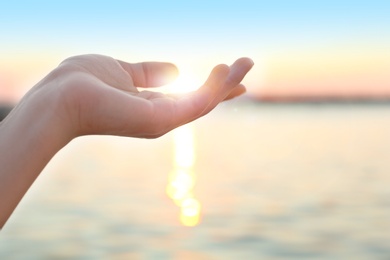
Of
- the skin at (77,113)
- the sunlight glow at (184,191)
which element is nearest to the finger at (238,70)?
the skin at (77,113)

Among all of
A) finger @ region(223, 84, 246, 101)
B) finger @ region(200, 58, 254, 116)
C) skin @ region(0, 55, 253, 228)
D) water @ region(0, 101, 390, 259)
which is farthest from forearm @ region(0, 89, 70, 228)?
water @ region(0, 101, 390, 259)

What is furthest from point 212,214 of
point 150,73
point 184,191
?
point 150,73

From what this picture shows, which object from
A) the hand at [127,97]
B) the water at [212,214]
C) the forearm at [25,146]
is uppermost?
the hand at [127,97]

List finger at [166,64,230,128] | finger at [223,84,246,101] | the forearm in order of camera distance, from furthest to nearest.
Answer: finger at [223,84,246,101] → finger at [166,64,230,128] → the forearm

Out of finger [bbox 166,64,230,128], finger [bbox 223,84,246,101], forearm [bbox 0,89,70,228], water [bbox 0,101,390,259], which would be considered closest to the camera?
forearm [bbox 0,89,70,228]

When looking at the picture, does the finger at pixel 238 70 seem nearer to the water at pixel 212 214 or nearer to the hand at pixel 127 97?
the hand at pixel 127 97

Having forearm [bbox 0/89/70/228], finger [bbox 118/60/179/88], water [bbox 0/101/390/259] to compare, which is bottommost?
water [bbox 0/101/390/259]

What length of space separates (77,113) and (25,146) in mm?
233

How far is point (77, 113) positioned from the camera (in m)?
2.72

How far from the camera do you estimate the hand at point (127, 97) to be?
2729mm

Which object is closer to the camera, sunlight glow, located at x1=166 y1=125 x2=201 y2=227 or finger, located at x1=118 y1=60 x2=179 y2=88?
finger, located at x1=118 y1=60 x2=179 y2=88

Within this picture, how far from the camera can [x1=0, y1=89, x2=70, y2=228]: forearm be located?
8.39 ft

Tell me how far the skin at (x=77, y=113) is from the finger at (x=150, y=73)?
0.23m

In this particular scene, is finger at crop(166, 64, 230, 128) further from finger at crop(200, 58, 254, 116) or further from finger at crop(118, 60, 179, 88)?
finger at crop(118, 60, 179, 88)
